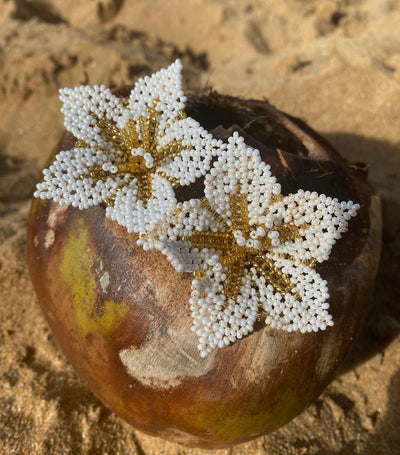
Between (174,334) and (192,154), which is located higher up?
(192,154)

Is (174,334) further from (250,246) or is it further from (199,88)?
(199,88)

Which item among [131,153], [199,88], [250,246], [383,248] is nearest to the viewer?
[250,246]

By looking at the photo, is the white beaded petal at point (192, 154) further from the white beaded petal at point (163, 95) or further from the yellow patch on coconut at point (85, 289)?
the yellow patch on coconut at point (85, 289)

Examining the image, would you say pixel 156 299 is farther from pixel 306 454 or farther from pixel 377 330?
pixel 377 330

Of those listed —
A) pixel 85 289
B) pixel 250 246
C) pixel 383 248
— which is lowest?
pixel 383 248

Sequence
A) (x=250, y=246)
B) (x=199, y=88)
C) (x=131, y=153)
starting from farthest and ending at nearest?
(x=199, y=88), (x=131, y=153), (x=250, y=246)

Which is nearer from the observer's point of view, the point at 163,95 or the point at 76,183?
the point at 76,183

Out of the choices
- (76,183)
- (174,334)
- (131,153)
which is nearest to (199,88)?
(131,153)

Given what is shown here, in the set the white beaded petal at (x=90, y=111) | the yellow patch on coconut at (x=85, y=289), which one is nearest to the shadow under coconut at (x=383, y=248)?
the yellow patch on coconut at (x=85, y=289)

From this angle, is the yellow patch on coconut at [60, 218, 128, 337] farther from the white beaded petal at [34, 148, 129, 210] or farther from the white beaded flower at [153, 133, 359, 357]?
the white beaded flower at [153, 133, 359, 357]
